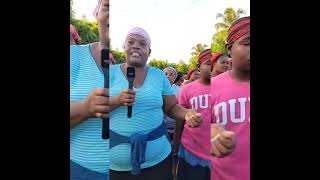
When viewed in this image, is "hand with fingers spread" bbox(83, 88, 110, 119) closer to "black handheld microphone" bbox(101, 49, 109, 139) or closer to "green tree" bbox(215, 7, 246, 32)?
"black handheld microphone" bbox(101, 49, 109, 139)

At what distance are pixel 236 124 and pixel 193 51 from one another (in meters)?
0.51

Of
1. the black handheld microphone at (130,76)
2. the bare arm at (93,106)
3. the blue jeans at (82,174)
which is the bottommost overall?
the blue jeans at (82,174)

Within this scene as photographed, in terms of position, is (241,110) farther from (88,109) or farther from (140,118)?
(88,109)

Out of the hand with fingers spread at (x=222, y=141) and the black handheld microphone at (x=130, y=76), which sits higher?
the black handheld microphone at (x=130, y=76)

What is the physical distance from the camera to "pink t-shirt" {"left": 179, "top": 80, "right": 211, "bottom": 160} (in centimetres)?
274

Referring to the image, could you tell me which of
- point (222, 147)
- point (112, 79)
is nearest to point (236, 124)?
point (222, 147)

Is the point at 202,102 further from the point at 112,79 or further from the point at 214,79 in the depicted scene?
the point at 112,79

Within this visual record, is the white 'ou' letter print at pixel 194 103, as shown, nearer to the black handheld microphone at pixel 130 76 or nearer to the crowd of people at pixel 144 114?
the crowd of people at pixel 144 114

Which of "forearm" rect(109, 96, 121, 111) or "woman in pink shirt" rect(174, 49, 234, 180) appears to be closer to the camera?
"forearm" rect(109, 96, 121, 111)

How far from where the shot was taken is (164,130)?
106 inches

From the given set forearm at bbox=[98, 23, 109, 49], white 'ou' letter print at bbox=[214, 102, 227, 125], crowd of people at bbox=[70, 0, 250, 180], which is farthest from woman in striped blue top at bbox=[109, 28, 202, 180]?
white 'ou' letter print at bbox=[214, 102, 227, 125]

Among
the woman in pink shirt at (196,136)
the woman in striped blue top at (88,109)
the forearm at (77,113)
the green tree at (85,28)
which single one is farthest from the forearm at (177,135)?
the green tree at (85,28)

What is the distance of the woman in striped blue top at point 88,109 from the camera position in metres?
2.60

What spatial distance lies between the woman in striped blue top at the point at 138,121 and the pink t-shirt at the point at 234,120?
316 millimetres
